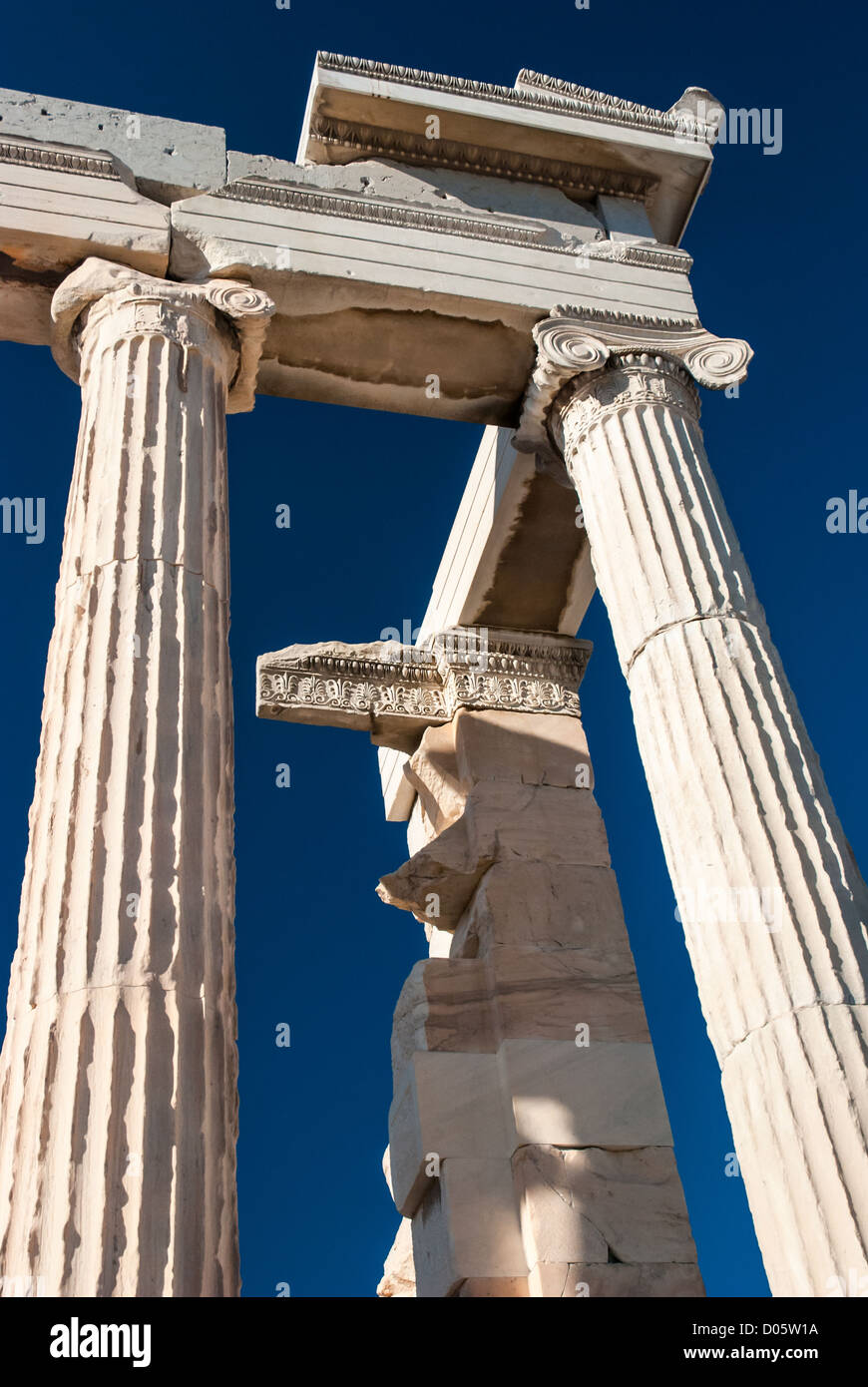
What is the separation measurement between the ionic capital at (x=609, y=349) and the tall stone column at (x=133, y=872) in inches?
122

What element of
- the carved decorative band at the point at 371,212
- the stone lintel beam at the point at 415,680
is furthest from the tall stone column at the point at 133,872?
the stone lintel beam at the point at 415,680

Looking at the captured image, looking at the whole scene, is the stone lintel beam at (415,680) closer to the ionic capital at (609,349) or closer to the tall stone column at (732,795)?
the ionic capital at (609,349)

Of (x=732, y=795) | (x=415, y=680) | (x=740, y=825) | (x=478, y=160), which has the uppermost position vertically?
(x=478, y=160)

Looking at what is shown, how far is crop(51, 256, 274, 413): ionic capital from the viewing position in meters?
9.93

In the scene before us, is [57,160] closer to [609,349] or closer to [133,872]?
[609,349]

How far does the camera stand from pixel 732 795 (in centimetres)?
848

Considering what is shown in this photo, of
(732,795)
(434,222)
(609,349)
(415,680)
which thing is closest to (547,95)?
(434,222)

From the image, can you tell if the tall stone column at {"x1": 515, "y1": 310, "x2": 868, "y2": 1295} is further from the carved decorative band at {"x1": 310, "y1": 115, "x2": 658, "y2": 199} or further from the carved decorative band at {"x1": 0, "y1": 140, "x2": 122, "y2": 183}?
the carved decorative band at {"x1": 0, "y1": 140, "x2": 122, "y2": 183}

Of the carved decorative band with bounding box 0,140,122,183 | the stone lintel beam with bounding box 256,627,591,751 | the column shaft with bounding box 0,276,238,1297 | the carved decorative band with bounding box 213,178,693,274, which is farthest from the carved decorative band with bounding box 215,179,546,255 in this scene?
the stone lintel beam with bounding box 256,627,591,751

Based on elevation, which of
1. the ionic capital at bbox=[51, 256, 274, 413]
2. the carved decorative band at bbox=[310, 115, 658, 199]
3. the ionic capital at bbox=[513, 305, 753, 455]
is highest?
the carved decorative band at bbox=[310, 115, 658, 199]

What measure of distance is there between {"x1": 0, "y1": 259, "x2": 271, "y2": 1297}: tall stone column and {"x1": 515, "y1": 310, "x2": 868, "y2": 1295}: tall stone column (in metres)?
3.07

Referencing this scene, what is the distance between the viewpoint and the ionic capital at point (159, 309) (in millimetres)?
9930

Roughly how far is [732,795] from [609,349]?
188 inches
